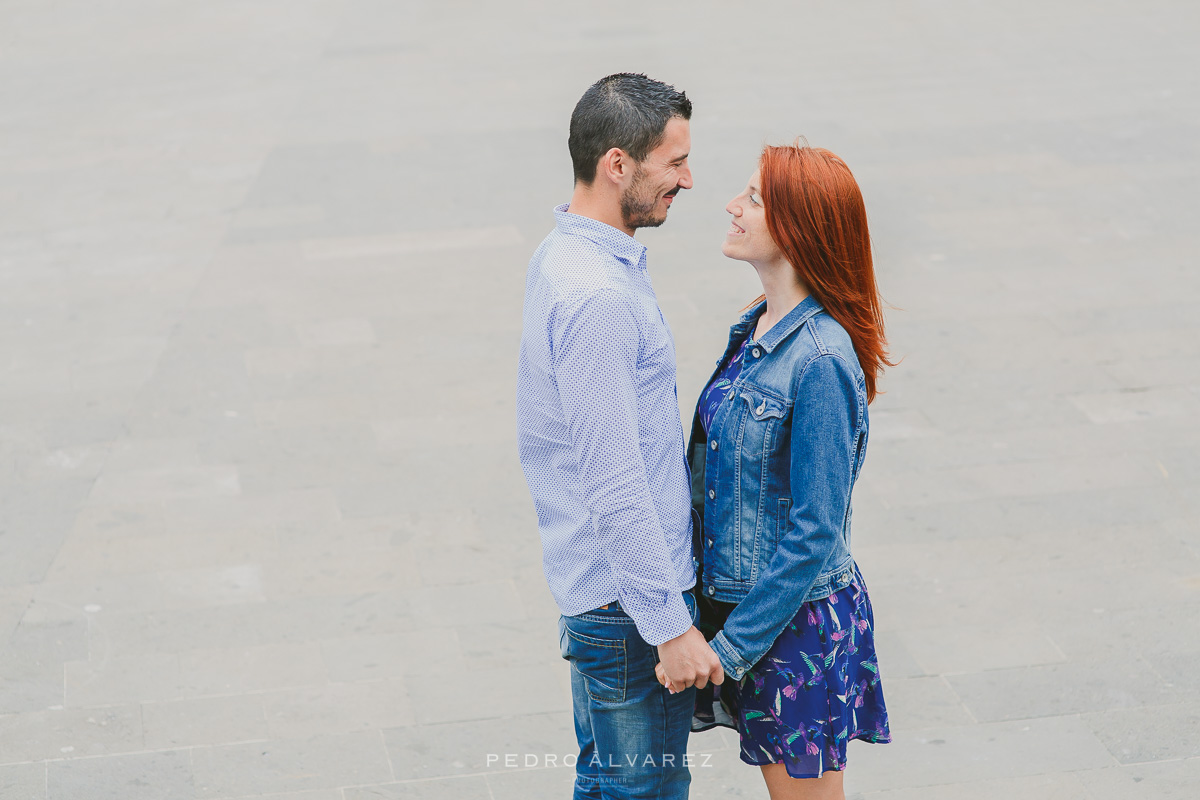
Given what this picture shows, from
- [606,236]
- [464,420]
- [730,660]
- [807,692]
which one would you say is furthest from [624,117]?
[464,420]

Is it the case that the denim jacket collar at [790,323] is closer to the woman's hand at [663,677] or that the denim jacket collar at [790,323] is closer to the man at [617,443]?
the man at [617,443]

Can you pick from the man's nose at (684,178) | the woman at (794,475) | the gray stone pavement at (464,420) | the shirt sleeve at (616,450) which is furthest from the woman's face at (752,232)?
the gray stone pavement at (464,420)

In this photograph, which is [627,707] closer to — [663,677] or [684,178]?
[663,677]

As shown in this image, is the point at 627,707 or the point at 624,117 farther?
the point at 627,707

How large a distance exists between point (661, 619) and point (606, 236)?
761 mm

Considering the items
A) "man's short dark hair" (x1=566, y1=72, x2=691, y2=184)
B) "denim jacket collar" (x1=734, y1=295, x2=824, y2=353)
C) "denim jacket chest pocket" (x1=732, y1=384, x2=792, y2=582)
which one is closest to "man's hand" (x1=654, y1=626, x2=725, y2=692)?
"denim jacket chest pocket" (x1=732, y1=384, x2=792, y2=582)

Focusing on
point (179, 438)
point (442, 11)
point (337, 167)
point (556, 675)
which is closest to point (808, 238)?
point (556, 675)

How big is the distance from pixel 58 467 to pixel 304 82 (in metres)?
7.35

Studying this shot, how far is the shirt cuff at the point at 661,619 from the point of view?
8.36 feet

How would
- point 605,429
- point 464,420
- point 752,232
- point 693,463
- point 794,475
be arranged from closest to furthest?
point 605,429, point 794,475, point 752,232, point 693,463, point 464,420

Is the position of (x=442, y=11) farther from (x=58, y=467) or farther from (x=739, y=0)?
(x=58, y=467)

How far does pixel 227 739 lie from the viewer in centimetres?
390

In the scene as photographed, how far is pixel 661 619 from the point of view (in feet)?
8.38

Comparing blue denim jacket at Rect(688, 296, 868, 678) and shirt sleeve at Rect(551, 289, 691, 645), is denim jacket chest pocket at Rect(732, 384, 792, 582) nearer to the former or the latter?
blue denim jacket at Rect(688, 296, 868, 678)
